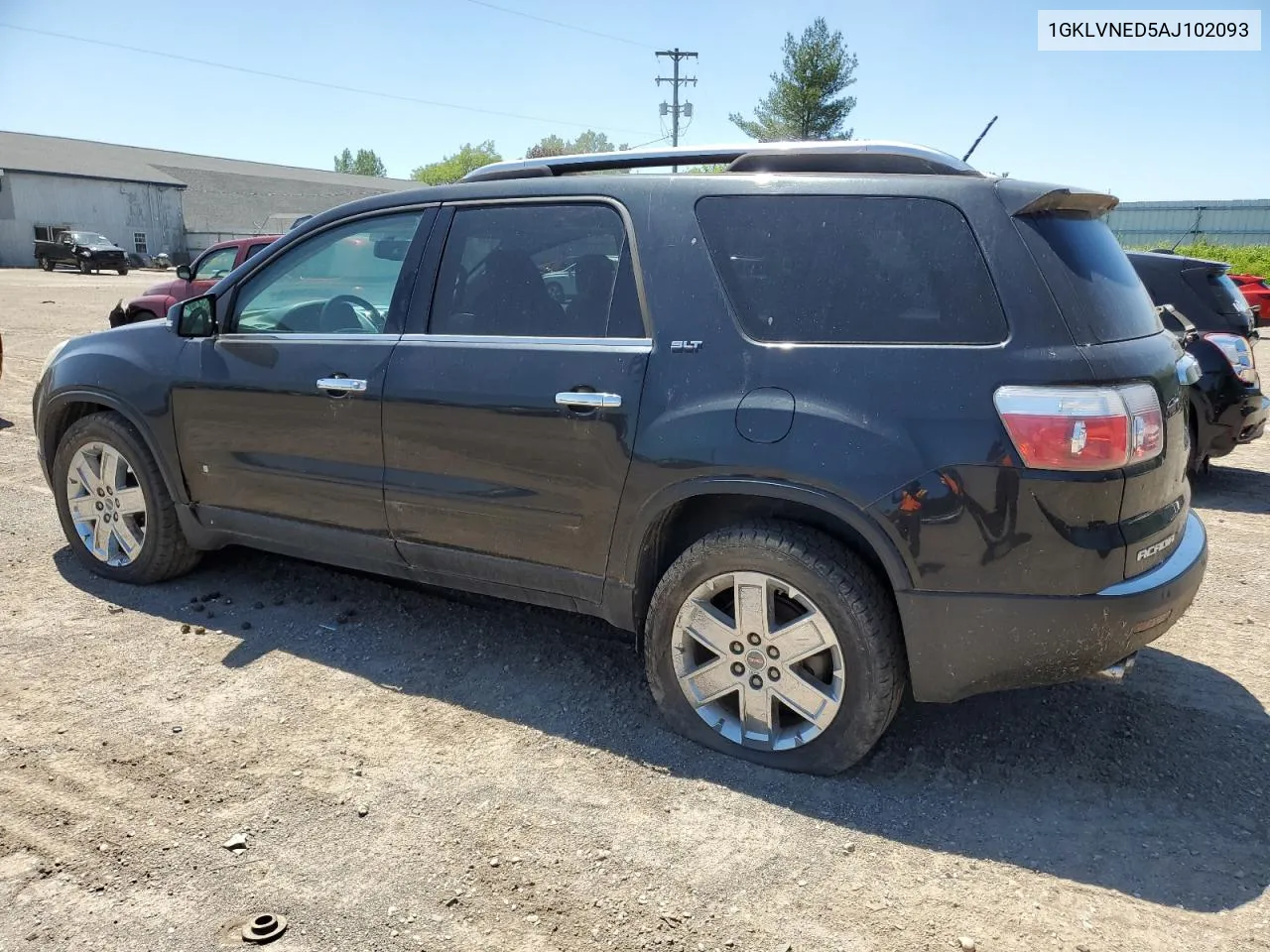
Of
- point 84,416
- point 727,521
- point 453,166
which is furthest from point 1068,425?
point 453,166

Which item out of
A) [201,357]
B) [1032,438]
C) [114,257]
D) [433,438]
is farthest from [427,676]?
[114,257]

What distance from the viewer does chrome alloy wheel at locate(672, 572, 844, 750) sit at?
303 cm

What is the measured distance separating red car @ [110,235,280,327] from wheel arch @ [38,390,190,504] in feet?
22.5

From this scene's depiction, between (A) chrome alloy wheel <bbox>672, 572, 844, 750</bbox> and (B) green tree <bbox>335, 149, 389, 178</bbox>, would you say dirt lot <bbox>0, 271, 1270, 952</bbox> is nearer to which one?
(A) chrome alloy wheel <bbox>672, 572, 844, 750</bbox>

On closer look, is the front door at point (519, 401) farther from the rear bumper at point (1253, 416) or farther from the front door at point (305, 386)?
the rear bumper at point (1253, 416)

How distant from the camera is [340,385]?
383 centimetres

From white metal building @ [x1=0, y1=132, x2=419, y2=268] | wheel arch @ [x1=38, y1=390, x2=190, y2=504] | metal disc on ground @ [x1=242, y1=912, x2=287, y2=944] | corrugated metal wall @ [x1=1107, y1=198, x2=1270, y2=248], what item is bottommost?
metal disc on ground @ [x1=242, y1=912, x2=287, y2=944]

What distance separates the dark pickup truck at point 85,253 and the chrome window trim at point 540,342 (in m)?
41.5

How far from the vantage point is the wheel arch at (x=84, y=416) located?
446 centimetres

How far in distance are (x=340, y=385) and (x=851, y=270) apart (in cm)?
205

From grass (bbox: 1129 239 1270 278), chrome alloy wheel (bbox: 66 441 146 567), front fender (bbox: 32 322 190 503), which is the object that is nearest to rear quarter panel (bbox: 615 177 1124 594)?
front fender (bbox: 32 322 190 503)

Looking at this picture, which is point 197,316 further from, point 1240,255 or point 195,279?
point 1240,255

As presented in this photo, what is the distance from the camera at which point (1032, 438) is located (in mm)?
2695

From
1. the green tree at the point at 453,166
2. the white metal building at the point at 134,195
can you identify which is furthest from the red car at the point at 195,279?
the green tree at the point at 453,166
